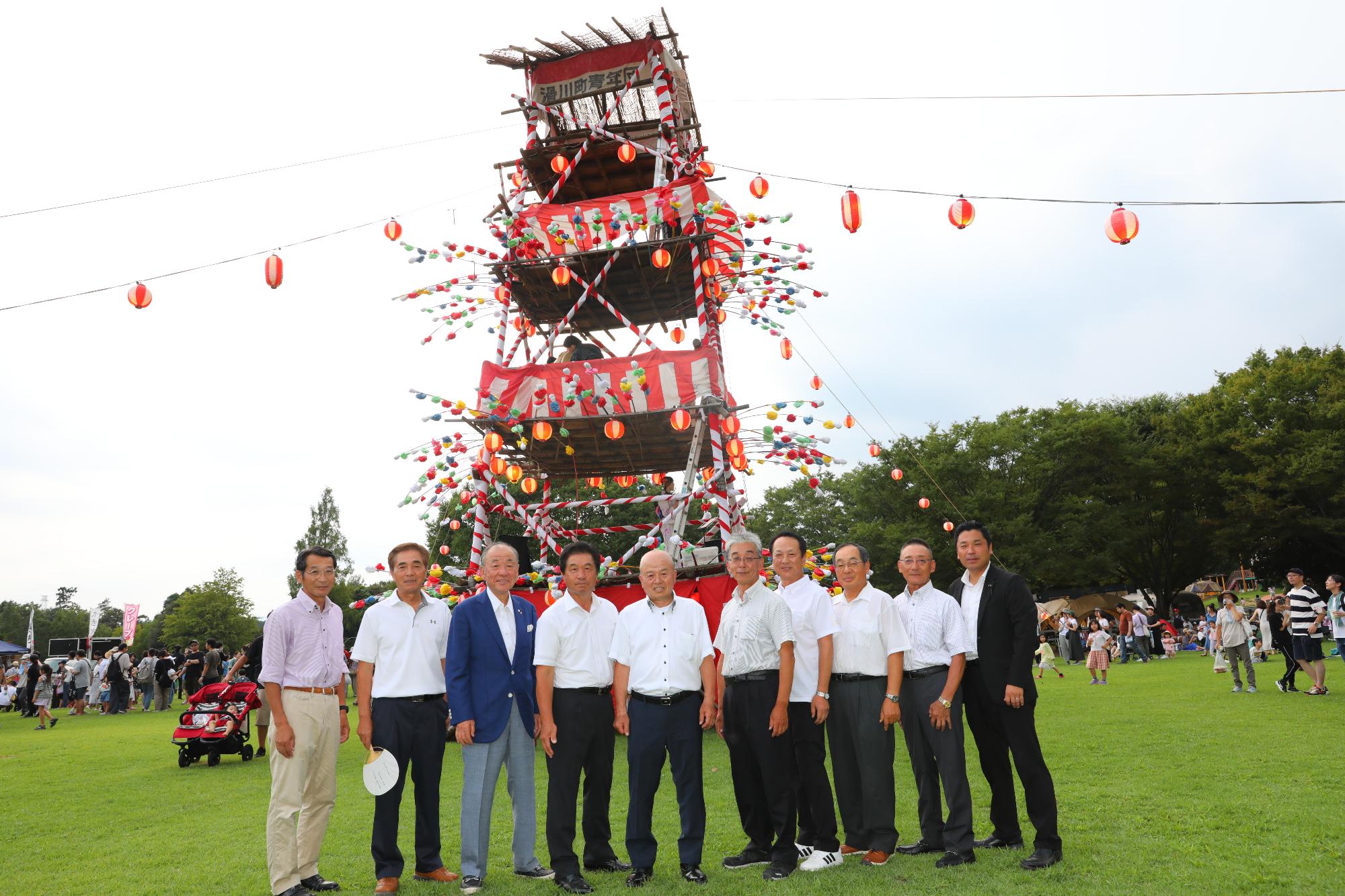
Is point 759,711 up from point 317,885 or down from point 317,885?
up

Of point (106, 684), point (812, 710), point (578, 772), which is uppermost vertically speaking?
point (812, 710)

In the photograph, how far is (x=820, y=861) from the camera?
504cm

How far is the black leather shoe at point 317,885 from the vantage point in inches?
199

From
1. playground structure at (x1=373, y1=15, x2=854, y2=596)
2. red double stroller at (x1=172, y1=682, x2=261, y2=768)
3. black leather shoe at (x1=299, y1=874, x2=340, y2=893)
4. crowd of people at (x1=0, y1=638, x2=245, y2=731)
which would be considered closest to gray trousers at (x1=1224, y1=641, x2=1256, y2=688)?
playground structure at (x1=373, y1=15, x2=854, y2=596)

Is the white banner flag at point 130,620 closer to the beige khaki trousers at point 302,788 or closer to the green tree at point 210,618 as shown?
the green tree at point 210,618

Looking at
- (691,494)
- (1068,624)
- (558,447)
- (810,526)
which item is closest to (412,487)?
(558,447)

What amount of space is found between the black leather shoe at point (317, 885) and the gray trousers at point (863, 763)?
2975 mm

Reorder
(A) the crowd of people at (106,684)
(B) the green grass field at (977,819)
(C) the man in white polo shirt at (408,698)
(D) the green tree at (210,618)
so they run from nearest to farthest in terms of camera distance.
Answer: (B) the green grass field at (977,819), (C) the man in white polo shirt at (408,698), (A) the crowd of people at (106,684), (D) the green tree at (210,618)

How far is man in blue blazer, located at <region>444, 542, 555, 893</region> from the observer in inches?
200

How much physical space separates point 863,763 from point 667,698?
4.10 feet

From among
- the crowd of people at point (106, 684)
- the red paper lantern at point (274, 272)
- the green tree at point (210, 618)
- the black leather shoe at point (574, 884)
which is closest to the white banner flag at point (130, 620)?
the crowd of people at point (106, 684)

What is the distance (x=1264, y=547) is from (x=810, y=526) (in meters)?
22.5

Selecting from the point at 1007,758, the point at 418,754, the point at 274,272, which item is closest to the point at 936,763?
the point at 1007,758

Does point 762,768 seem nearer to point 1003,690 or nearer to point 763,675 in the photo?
point 763,675
